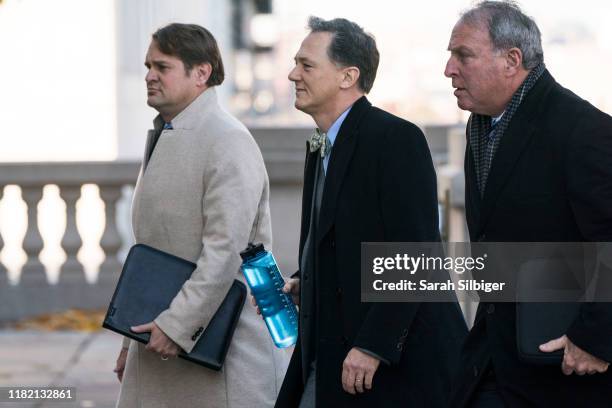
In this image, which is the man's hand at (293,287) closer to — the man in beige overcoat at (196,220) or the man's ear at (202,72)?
the man in beige overcoat at (196,220)

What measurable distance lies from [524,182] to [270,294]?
46.3 inches

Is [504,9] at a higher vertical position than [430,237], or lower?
higher

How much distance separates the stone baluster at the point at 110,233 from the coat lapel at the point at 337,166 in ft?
22.3

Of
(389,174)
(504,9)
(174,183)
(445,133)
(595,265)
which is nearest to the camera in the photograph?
(595,265)

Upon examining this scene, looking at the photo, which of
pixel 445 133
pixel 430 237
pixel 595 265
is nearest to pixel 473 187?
pixel 430 237

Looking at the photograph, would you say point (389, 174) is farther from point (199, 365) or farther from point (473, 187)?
point (199, 365)

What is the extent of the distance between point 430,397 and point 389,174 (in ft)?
2.27

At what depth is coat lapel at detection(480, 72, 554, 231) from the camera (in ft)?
12.0

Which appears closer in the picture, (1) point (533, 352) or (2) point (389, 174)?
(1) point (533, 352)

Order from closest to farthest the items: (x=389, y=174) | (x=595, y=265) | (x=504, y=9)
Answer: (x=595, y=265)
(x=504, y=9)
(x=389, y=174)

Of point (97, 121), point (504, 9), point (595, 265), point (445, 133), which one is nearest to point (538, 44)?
point (504, 9)

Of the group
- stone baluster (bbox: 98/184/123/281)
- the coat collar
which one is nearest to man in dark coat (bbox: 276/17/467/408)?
the coat collar

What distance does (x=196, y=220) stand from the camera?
4.60 m

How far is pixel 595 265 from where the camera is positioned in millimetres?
3469
